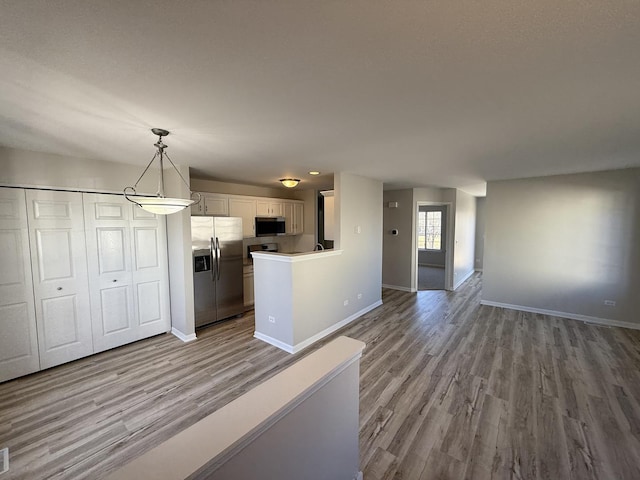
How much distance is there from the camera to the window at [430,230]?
9320 millimetres

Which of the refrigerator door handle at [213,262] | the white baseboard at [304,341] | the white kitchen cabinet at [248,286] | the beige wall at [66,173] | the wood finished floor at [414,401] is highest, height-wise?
the beige wall at [66,173]

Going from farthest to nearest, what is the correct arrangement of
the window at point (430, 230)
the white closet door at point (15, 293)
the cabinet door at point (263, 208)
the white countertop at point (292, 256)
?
the window at point (430, 230)
the cabinet door at point (263, 208)
the white countertop at point (292, 256)
the white closet door at point (15, 293)

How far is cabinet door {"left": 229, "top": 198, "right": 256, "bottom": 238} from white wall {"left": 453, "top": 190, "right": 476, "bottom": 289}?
4647mm

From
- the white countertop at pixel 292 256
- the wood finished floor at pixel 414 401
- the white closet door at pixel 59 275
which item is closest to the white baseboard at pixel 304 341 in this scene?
the wood finished floor at pixel 414 401

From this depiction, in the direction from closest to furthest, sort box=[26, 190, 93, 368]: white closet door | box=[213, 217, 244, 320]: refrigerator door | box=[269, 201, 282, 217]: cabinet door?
box=[26, 190, 93, 368]: white closet door → box=[213, 217, 244, 320]: refrigerator door → box=[269, 201, 282, 217]: cabinet door

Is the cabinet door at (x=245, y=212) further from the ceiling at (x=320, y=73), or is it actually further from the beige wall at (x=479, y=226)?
the beige wall at (x=479, y=226)

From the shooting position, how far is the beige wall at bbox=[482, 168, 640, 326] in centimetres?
407

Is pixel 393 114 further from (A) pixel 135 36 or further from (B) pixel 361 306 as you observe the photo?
(B) pixel 361 306

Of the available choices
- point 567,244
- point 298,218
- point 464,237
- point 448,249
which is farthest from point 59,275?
point 464,237

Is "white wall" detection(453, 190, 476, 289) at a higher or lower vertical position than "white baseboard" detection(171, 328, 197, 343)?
higher

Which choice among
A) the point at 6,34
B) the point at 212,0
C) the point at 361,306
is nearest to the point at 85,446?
the point at 6,34

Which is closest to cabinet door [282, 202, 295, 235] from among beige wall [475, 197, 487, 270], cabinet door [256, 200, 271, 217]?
cabinet door [256, 200, 271, 217]

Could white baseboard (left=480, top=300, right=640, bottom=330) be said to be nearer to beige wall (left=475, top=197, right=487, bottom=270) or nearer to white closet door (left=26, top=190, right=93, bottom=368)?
beige wall (left=475, top=197, right=487, bottom=270)

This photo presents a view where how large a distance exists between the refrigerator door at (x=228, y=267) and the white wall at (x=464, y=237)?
4.91 m
